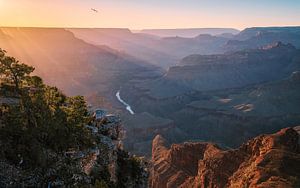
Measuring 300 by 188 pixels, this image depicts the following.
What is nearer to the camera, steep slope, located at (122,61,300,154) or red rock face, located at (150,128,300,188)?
red rock face, located at (150,128,300,188)

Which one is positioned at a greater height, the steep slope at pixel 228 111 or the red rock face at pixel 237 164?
the red rock face at pixel 237 164

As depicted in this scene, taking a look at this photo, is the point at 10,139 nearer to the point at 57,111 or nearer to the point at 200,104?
the point at 57,111

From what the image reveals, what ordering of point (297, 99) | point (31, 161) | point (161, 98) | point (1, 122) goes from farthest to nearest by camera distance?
point (161, 98) → point (297, 99) → point (1, 122) → point (31, 161)

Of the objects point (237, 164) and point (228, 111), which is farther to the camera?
point (228, 111)

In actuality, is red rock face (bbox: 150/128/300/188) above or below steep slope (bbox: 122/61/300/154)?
above

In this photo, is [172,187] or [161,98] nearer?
[172,187]

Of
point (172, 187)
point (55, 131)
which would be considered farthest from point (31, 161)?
point (172, 187)

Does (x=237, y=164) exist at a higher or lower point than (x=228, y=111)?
higher

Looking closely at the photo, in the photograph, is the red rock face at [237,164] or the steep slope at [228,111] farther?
Result: the steep slope at [228,111]
